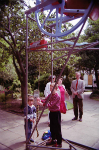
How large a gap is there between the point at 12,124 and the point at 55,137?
245cm

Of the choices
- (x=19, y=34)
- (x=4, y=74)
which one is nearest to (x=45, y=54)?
(x=19, y=34)

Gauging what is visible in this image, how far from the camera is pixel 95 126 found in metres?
5.56

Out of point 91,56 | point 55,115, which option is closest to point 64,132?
point 55,115

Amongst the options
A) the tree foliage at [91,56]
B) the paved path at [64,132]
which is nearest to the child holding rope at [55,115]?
the paved path at [64,132]

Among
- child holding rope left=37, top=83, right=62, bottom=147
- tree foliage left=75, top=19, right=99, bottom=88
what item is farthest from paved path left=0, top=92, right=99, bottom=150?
tree foliage left=75, top=19, right=99, bottom=88

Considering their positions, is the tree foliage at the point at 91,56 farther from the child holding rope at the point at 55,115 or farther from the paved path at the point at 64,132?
the child holding rope at the point at 55,115

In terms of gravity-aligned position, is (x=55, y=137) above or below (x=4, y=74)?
below

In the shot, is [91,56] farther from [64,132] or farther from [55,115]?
[55,115]

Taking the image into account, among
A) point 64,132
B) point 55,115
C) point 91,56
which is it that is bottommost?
point 64,132

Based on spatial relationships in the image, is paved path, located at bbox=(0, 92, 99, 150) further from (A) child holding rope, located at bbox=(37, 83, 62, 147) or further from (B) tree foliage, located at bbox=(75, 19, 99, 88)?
(B) tree foliage, located at bbox=(75, 19, 99, 88)

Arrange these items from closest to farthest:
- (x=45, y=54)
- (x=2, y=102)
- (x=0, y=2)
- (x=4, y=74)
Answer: (x=0, y=2)
(x=45, y=54)
(x=2, y=102)
(x=4, y=74)

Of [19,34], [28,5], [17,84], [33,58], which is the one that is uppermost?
[28,5]

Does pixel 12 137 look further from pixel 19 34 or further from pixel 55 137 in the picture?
pixel 19 34

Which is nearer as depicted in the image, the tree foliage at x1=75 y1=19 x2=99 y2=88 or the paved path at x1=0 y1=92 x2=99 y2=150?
the paved path at x1=0 y1=92 x2=99 y2=150
